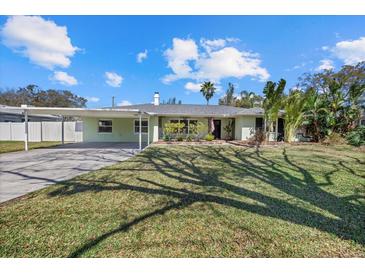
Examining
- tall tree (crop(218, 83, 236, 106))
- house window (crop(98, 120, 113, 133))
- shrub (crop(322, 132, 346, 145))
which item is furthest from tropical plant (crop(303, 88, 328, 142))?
tall tree (crop(218, 83, 236, 106))

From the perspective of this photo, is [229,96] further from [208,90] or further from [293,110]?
[293,110]

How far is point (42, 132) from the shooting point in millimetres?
18094

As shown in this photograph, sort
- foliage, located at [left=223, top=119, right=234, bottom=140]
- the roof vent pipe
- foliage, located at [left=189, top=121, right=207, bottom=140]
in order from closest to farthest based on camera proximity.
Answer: foliage, located at [left=189, top=121, right=207, bottom=140], foliage, located at [left=223, top=119, right=234, bottom=140], the roof vent pipe

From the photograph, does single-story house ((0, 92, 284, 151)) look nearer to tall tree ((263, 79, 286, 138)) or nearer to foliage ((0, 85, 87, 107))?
tall tree ((263, 79, 286, 138))

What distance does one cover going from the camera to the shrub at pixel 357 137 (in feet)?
43.3

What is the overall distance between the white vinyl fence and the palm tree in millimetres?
22155

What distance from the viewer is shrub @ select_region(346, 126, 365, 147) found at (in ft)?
43.3

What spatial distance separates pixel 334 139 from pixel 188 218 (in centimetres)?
1591

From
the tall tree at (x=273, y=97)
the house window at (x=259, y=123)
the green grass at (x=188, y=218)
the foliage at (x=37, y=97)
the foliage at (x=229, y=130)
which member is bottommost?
the green grass at (x=188, y=218)

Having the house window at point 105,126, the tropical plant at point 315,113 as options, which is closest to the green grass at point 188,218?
the tropical plant at point 315,113

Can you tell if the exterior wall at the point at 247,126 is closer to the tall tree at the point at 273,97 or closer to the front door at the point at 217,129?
the tall tree at the point at 273,97

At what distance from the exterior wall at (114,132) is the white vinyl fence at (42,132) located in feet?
6.46

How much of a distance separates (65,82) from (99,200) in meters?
27.3
